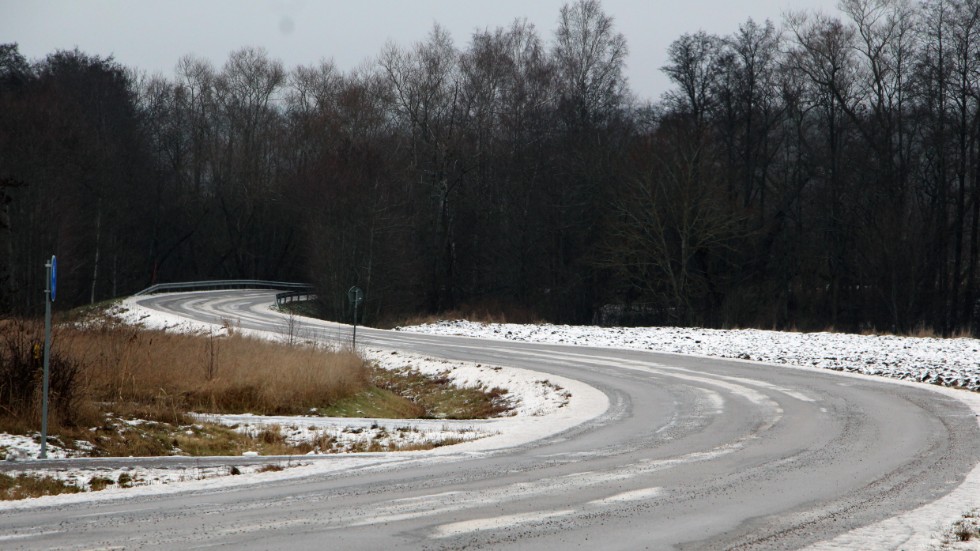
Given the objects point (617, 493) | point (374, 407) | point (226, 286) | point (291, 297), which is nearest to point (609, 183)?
point (291, 297)

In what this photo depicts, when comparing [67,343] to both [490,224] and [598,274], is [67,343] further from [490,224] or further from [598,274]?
[490,224]

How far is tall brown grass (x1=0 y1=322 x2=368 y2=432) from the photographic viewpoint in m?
14.4

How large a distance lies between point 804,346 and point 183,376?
17.4 meters

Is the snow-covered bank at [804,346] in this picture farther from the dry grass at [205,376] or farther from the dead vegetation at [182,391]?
the dry grass at [205,376]

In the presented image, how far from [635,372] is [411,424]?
778 cm

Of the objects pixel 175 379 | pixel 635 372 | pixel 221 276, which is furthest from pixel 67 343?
pixel 221 276

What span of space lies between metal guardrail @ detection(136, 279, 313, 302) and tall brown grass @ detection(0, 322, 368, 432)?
129ft

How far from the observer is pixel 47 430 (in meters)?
11.9

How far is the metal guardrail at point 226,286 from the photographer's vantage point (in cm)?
6166

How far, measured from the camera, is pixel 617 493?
8797 mm

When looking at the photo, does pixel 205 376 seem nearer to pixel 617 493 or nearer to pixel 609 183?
pixel 617 493

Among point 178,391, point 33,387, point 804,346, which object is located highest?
point 804,346

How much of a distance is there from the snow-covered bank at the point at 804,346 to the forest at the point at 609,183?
16.0 metres

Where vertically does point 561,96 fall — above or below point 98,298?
above
